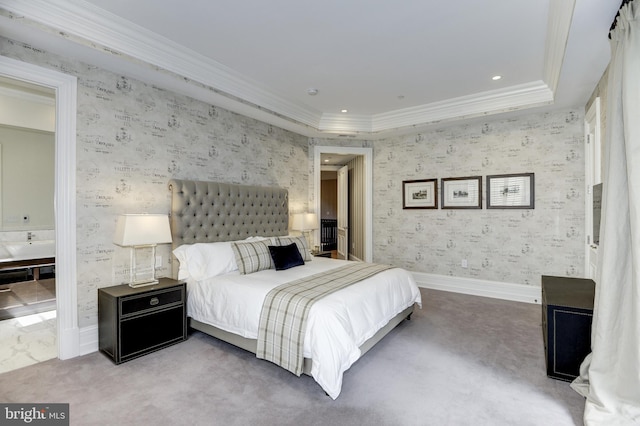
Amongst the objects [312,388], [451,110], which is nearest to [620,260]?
[312,388]

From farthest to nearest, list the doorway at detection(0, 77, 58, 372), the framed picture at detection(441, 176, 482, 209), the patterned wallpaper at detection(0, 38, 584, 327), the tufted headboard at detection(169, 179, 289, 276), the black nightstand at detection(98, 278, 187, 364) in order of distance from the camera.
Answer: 1. the framed picture at detection(441, 176, 482, 209)
2. the doorway at detection(0, 77, 58, 372)
3. the tufted headboard at detection(169, 179, 289, 276)
4. the patterned wallpaper at detection(0, 38, 584, 327)
5. the black nightstand at detection(98, 278, 187, 364)

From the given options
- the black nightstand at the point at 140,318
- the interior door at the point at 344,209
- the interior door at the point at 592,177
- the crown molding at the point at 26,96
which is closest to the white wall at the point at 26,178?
the crown molding at the point at 26,96

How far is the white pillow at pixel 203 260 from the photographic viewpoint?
3.32 m

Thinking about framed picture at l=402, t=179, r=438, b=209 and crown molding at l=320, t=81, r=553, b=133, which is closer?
crown molding at l=320, t=81, r=553, b=133

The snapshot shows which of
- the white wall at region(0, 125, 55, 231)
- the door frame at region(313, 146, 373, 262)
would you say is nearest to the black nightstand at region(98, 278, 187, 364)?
the white wall at region(0, 125, 55, 231)

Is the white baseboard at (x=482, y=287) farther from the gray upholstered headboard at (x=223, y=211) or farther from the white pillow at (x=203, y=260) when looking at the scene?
the white pillow at (x=203, y=260)

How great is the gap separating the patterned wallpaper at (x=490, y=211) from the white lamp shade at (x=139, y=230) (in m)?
3.41

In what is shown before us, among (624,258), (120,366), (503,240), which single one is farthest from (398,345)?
(503,240)

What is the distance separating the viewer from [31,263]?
414 centimetres

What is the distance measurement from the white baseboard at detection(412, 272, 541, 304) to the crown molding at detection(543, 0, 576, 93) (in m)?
2.73

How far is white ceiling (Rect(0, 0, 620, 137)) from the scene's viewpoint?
2.52 metres

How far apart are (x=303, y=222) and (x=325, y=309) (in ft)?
9.18

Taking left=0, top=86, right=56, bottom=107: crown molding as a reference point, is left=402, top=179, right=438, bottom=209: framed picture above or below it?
below

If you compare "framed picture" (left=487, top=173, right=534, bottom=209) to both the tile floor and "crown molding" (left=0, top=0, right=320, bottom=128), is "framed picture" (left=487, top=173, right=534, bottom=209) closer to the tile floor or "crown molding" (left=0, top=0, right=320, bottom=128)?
"crown molding" (left=0, top=0, right=320, bottom=128)
